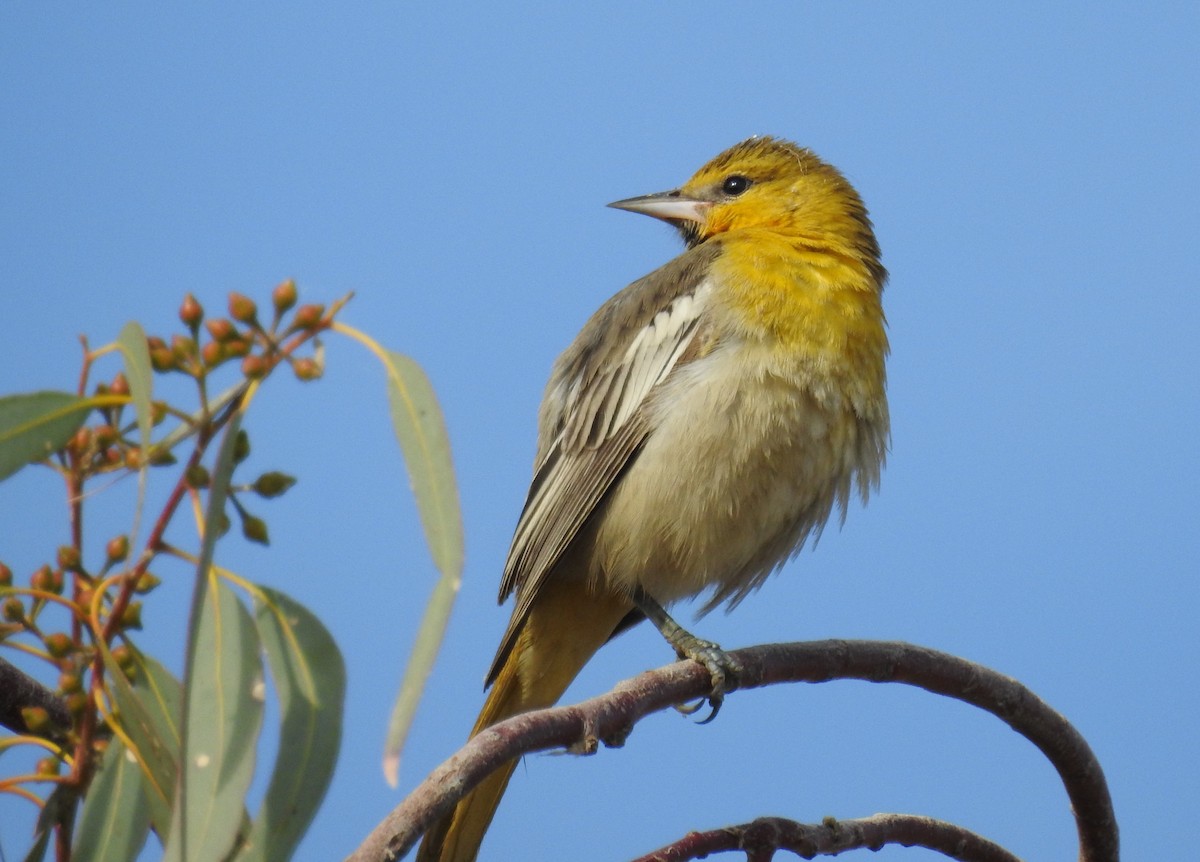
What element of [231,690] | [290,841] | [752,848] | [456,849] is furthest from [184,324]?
[456,849]

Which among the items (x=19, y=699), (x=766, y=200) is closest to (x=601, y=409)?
(x=766, y=200)

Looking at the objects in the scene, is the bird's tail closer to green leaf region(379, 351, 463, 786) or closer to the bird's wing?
the bird's wing

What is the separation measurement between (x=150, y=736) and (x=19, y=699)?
0.64 meters

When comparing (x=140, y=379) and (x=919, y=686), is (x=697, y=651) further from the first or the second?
(x=140, y=379)

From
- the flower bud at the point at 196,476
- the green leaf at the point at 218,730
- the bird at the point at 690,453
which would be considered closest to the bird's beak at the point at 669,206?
the bird at the point at 690,453

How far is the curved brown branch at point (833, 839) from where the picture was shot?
2180 mm

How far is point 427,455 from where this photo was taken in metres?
1.62

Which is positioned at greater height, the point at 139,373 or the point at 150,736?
the point at 139,373

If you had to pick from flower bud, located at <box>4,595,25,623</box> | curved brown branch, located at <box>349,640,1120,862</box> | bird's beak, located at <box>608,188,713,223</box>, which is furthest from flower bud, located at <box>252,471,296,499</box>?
bird's beak, located at <box>608,188,713,223</box>

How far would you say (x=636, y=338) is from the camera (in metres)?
3.53

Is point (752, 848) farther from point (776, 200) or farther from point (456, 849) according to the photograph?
point (776, 200)

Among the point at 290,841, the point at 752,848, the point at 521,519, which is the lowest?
the point at 290,841

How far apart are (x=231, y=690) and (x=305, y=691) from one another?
0.32 ft

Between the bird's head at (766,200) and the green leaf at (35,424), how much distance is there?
8.82 feet
